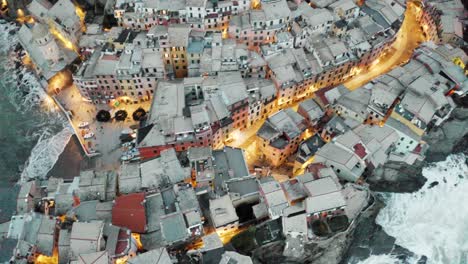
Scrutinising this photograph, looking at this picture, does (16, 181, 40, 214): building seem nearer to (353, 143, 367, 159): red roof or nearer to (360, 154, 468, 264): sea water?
(353, 143, 367, 159): red roof

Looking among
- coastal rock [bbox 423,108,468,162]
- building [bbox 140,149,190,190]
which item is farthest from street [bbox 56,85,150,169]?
coastal rock [bbox 423,108,468,162]

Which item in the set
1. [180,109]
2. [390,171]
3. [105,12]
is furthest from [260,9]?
[390,171]

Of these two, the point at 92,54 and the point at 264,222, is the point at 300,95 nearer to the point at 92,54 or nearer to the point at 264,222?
the point at 264,222

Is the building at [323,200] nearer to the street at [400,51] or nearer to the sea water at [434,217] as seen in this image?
the sea water at [434,217]

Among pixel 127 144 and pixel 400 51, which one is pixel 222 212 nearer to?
pixel 127 144

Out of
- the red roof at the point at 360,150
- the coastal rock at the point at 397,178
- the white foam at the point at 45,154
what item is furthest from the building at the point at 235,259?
the white foam at the point at 45,154

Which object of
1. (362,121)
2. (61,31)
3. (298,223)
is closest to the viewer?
(298,223)
